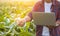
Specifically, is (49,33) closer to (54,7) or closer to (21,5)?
(54,7)

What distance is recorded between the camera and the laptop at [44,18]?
41.9 inches

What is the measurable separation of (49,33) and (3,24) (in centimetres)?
39

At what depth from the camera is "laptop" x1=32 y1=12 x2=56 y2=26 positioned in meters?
1.07

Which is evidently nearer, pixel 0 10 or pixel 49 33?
pixel 49 33

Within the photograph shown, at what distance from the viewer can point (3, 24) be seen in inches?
53.1

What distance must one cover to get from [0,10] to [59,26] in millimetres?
519

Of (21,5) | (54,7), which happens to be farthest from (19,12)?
(54,7)

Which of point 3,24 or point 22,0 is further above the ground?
point 22,0

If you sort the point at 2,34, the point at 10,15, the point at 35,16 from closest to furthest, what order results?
the point at 35,16, the point at 2,34, the point at 10,15

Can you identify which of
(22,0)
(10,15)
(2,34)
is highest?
(22,0)

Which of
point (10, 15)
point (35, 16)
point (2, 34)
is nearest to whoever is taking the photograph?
point (35, 16)

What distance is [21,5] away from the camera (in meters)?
1.35

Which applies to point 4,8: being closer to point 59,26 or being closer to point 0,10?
point 0,10

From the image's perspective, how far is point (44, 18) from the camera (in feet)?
3.53
